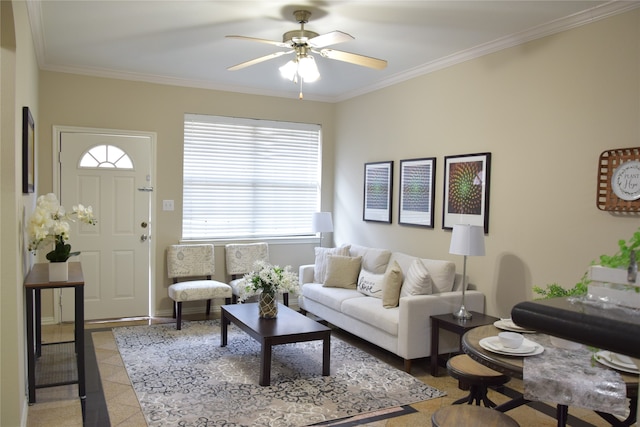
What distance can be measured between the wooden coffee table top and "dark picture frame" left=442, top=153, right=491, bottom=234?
161 cm

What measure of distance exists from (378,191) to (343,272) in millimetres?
1046

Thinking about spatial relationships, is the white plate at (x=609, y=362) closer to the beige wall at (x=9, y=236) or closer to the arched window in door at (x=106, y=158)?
the beige wall at (x=9, y=236)

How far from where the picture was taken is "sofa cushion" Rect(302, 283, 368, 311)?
4.80 meters

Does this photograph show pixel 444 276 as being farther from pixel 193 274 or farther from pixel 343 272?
pixel 193 274

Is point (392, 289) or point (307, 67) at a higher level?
point (307, 67)

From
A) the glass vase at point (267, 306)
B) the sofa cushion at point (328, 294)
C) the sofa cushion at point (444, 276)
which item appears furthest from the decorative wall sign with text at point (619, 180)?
the glass vase at point (267, 306)

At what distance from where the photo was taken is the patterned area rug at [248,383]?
320cm

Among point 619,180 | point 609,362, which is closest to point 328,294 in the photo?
point 619,180

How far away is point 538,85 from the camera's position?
381 cm

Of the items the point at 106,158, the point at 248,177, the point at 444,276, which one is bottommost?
the point at 444,276

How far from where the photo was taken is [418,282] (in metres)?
4.17

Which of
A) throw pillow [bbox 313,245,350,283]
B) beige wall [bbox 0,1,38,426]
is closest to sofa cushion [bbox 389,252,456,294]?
throw pillow [bbox 313,245,350,283]

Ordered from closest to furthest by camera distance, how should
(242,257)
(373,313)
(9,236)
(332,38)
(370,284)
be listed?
(9,236), (332,38), (373,313), (370,284), (242,257)

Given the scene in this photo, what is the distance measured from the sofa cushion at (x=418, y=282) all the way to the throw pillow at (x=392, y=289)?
63 mm
